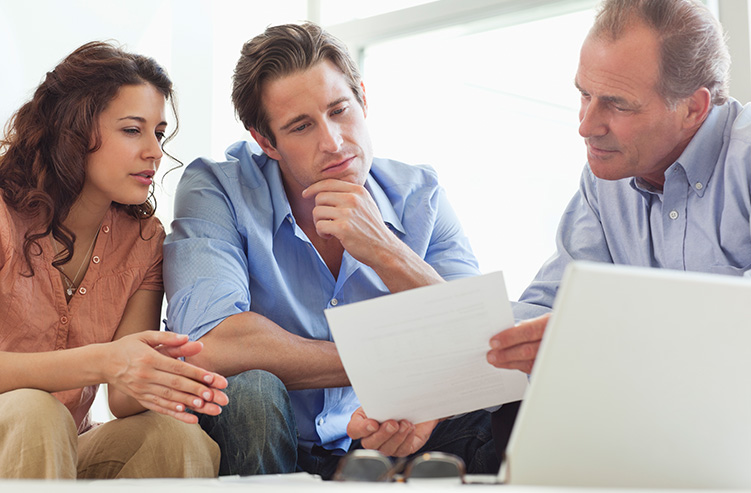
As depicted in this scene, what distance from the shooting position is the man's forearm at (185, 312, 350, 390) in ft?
4.95

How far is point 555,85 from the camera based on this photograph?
2.64 metres

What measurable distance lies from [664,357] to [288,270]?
1.23m

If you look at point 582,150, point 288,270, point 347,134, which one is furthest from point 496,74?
point 288,270

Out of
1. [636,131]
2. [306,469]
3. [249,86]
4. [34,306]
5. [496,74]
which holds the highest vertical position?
[496,74]

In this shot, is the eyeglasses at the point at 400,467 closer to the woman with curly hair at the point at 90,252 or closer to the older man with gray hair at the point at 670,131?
the woman with curly hair at the point at 90,252

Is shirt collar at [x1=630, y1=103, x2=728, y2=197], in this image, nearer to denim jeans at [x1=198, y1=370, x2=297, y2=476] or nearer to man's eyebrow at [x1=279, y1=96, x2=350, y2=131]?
man's eyebrow at [x1=279, y1=96, x2=350, y2=131]

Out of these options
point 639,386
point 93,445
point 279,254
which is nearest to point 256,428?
point 93,445

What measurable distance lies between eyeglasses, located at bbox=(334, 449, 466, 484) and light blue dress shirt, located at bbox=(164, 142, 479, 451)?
91 centimetres

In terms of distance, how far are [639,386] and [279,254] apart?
4.07ft

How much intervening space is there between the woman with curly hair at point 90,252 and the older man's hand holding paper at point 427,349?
0.50 metres

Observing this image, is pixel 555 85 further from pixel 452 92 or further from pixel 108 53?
pixel 108 53

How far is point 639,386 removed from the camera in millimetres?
662

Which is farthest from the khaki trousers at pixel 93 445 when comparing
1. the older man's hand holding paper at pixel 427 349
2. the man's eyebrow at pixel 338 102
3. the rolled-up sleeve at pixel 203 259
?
the man's eyebrow at pixel 338 102

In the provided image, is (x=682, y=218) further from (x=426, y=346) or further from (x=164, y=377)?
(x=164, y=377)
